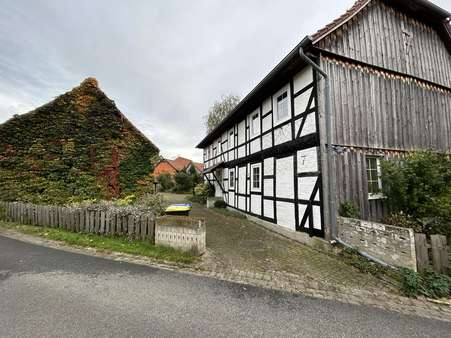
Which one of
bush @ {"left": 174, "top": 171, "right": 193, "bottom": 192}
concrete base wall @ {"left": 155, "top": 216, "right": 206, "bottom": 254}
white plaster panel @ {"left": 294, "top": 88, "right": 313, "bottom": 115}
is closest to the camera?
concrete base wall @ {"left": 155, "top": 216, "right": 206, "bottom": 254}

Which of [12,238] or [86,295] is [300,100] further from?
[12,238]

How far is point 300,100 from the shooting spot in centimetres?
666

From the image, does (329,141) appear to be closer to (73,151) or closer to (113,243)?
(113,243)

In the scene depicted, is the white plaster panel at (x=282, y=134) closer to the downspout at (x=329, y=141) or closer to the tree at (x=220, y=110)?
the downspout at (x=329, y=141)

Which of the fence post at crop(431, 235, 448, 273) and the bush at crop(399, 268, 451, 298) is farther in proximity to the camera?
the fence post at crop(431, 235, 448, 273)

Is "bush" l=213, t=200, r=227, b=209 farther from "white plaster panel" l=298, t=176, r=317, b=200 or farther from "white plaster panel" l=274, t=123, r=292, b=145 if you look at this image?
"white plaster panel" l=298, t=176, r=317, b=200

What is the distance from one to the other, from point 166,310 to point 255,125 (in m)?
8.36

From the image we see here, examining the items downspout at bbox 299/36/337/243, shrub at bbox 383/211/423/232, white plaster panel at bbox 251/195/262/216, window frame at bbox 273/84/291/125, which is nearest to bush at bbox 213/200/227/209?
white plaster panel at bbox 251/195/262/216

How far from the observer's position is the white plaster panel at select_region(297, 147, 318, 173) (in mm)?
5973

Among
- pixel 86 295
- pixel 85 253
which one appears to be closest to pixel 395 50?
pixel 86 295

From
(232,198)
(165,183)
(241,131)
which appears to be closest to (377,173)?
(241,131)

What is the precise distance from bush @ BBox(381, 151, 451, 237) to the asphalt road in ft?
9.94

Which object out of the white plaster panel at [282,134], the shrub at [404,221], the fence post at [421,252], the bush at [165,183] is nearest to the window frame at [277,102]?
the white plaster panel at [282,134]

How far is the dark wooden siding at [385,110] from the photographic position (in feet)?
19.9
